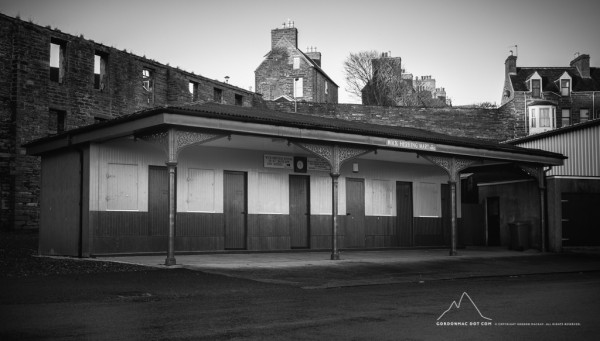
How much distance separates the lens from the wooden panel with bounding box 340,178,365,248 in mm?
21984

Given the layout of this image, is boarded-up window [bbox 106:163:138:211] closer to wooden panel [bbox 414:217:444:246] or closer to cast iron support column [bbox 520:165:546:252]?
wooden panel [bbox 414:217:444:246]

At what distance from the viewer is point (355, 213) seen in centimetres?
2220

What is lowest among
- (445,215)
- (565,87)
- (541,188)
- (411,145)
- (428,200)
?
(445,215)

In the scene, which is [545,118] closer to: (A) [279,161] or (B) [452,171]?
(B) [452,171]

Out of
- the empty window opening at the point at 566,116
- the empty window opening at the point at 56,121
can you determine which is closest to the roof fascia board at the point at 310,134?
the empty window opening at the point at 56,121

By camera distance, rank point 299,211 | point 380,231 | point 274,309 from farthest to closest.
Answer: point 380,231 → point 299,211 → point 274,309

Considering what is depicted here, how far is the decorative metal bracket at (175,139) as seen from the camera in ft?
47.0

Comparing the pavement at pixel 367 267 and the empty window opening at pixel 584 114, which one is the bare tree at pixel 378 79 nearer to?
the empty window opening at pixel 584 114

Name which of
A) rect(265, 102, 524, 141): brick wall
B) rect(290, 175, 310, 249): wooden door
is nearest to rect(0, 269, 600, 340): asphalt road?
rect(290, 175, 310, 249): wooden door

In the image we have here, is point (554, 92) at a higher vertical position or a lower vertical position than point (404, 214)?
higher

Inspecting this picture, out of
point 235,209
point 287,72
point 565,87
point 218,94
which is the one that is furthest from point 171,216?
point 565,87

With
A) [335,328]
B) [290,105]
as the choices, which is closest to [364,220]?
[335,328]

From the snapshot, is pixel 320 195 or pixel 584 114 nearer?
pixel 320 195

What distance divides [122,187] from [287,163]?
5407 millimetres
